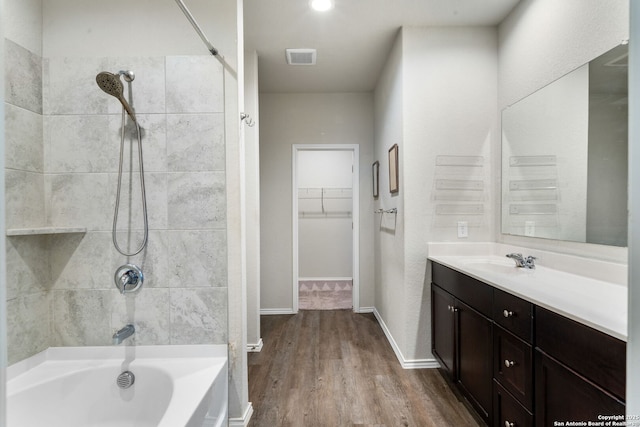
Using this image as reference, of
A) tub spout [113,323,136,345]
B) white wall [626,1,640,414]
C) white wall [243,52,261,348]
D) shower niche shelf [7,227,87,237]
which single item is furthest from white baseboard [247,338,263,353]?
white wall [626,1,640,414]

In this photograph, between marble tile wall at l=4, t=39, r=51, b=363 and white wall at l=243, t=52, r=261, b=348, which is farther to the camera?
white wall at l=243, t=52, r=261, b=348

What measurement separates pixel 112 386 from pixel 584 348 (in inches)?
80.4

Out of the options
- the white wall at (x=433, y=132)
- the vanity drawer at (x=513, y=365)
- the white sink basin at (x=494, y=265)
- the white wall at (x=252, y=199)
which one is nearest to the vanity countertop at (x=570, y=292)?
the white sink basin at (x=494, y=265)

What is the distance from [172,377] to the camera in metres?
1.39

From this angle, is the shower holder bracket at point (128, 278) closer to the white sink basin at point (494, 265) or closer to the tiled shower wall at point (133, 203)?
the tiled shower wall at point (133, 203)

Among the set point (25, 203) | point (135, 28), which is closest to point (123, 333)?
point (25, 203)

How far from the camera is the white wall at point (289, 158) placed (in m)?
3.48

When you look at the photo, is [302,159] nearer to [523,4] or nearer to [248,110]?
[248,110]

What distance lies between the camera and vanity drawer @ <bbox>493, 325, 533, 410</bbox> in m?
1.20


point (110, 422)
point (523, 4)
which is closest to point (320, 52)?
point (523, 4)

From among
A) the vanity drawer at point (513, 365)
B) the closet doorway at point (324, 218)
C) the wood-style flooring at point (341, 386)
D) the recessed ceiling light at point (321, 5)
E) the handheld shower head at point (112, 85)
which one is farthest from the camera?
the closet doorway at point (324, 218)

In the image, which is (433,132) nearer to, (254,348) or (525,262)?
(525,262)

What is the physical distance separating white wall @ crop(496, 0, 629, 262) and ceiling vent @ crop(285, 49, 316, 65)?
1584 mm

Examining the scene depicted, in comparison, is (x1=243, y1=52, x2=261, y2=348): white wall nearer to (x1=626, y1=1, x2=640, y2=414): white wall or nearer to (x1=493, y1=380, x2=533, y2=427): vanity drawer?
(x1=493, y1=380, x2=533, y2=427): vanity drawer
